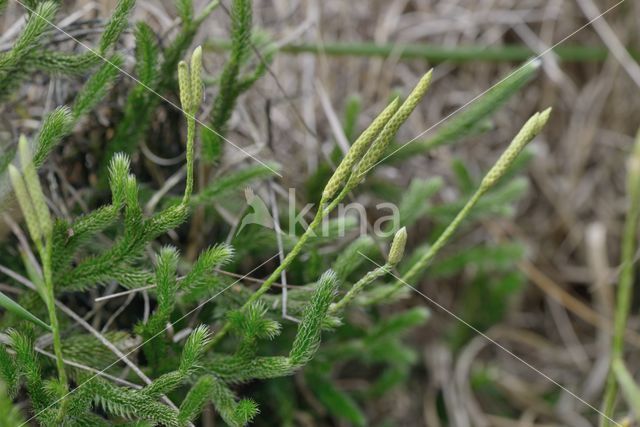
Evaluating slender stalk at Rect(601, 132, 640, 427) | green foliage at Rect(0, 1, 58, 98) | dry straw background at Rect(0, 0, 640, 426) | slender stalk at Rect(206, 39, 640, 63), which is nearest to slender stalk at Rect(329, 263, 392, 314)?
slender stalk at Rect(601, 132, 640, 427)

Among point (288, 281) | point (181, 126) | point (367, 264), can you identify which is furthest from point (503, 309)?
point (181, 126)

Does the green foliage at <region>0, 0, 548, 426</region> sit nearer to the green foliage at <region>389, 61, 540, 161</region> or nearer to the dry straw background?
the green foliage at <region>389, 61, 540, 161</region>

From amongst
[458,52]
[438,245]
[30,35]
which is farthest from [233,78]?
[458,52]

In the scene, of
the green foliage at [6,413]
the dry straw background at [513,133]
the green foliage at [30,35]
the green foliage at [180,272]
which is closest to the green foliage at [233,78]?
the green foliage at [180,272]

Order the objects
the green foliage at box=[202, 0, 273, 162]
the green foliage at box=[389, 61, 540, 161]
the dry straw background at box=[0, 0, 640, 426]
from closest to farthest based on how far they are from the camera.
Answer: the green foliage at box=[202, 0, 273, 162] < the green foliage at box=[389, 61, 540, 161] < the dry straw background at box=[0, 0, 640, 426]

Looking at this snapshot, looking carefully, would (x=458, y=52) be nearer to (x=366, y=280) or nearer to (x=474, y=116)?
(x=474, y=116)

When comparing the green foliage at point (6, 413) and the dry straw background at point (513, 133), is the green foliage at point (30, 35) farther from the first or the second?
the dry straw background at point (513, 133)
